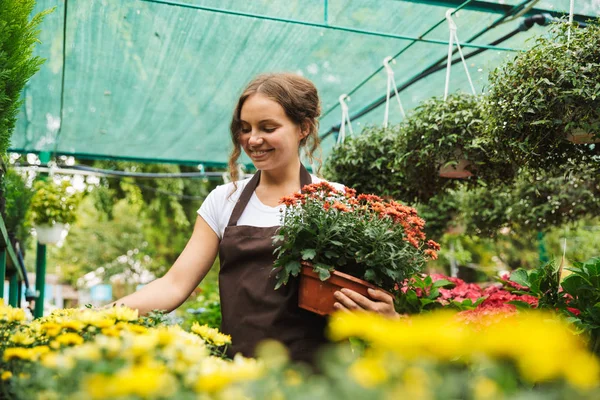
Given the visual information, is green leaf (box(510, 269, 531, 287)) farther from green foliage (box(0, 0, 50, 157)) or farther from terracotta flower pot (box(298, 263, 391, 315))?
green foliage (box(0, 0, 50, 157))

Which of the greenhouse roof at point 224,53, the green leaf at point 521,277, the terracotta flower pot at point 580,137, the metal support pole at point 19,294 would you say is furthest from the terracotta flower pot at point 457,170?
the metal support pole at point 19,294

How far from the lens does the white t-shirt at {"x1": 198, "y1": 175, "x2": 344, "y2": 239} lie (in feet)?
6.07

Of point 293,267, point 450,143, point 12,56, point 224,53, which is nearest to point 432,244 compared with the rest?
point 293,267

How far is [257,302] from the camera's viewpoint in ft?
5.40

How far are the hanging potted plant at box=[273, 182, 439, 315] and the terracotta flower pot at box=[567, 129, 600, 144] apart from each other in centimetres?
104

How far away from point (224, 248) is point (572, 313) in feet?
3.71

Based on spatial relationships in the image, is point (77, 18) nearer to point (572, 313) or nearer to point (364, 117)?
point (364, 117)

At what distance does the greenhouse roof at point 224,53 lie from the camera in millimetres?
3693

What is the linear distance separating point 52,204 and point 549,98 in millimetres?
5275

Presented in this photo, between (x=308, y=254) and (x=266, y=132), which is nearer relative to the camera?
(x=308, y=254)

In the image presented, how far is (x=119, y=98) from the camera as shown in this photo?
16.5ft

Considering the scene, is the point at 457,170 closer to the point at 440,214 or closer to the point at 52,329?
the point at 440,214

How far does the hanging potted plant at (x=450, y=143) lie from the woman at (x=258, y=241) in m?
1.15

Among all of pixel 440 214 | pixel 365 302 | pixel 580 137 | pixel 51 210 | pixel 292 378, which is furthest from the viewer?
pixel 51 210
